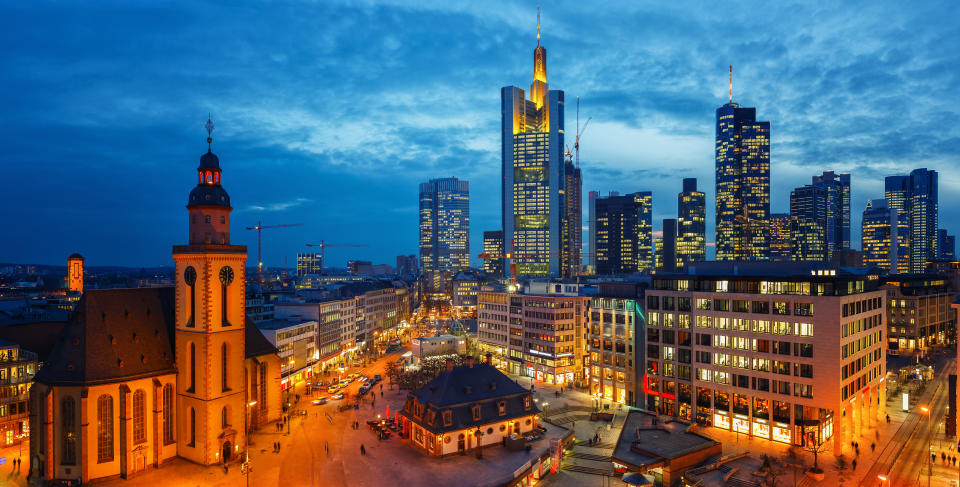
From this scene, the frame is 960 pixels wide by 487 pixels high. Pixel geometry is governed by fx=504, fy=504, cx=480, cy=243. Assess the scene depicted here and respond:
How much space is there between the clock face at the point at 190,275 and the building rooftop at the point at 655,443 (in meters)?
47.9

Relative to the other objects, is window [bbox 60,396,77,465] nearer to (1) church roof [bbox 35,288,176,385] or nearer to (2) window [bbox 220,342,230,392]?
(1) church roof [bbox 35,288,176,385]

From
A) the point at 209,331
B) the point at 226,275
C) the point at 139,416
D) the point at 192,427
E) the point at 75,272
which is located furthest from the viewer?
the point at 75,272

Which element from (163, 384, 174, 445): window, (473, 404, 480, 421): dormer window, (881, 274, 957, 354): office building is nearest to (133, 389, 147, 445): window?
(163, 384, 174, 445): window

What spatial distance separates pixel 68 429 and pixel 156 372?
844 centimetres

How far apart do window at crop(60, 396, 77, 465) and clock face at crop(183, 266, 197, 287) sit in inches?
577

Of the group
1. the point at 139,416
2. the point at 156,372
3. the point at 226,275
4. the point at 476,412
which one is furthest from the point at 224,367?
the point at 476,412

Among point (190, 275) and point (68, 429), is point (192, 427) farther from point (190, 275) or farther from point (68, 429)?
point (190, 275)

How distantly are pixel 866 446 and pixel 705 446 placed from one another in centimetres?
2376

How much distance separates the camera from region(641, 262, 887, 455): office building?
198ft

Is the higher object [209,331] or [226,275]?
[226,275]

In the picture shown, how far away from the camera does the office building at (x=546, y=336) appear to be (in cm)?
9744

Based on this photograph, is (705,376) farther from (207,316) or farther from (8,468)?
(8,468)

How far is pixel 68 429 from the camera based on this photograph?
4878 centimetres

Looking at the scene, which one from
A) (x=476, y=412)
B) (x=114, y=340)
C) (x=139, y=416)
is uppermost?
(x=114, y=340)
